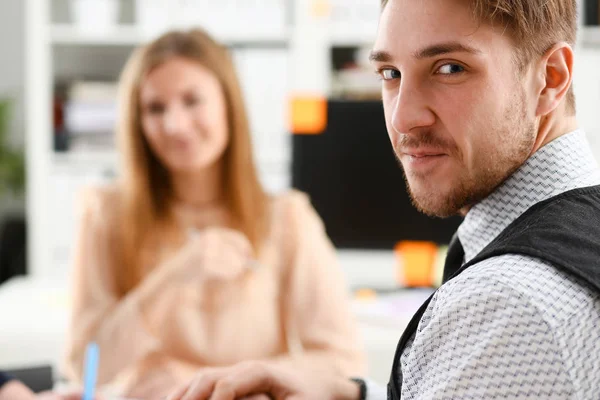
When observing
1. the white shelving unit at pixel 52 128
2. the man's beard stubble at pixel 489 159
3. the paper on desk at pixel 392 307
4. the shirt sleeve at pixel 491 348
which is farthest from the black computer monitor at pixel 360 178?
the shirt sleeve at pixel 491 348

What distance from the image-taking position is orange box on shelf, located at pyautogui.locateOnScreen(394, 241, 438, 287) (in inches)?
98.1

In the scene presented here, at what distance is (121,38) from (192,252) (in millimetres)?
1837

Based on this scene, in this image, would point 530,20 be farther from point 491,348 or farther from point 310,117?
point 310,117

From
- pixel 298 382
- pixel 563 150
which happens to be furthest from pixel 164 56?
pixel 563 150

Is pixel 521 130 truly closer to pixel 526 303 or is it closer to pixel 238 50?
pixel 526 303

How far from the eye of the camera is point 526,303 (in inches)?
27.4

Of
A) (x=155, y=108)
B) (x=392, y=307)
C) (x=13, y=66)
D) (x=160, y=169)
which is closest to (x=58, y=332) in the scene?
(x=160, y=169)

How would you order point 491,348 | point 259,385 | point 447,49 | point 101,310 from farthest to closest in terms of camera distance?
1. point 101,310
2. point 259,385
3. point 447,49
4. point 491,348

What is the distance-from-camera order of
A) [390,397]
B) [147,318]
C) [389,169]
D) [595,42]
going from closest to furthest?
1. [390,397]
2. [147,318]
3. [389,169]
4. [595,42]

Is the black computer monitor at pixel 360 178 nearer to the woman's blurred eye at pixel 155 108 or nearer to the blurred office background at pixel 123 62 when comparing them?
the blurred office background at pixel 123 62

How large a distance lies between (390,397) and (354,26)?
2.74 meters

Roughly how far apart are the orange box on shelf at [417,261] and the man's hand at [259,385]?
1.44 meters

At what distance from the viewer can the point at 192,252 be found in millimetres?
1909

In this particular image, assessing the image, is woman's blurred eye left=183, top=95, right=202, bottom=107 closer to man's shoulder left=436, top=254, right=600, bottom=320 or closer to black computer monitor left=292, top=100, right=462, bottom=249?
black computer monitor left=292, top=100, right=462, bottom=249
